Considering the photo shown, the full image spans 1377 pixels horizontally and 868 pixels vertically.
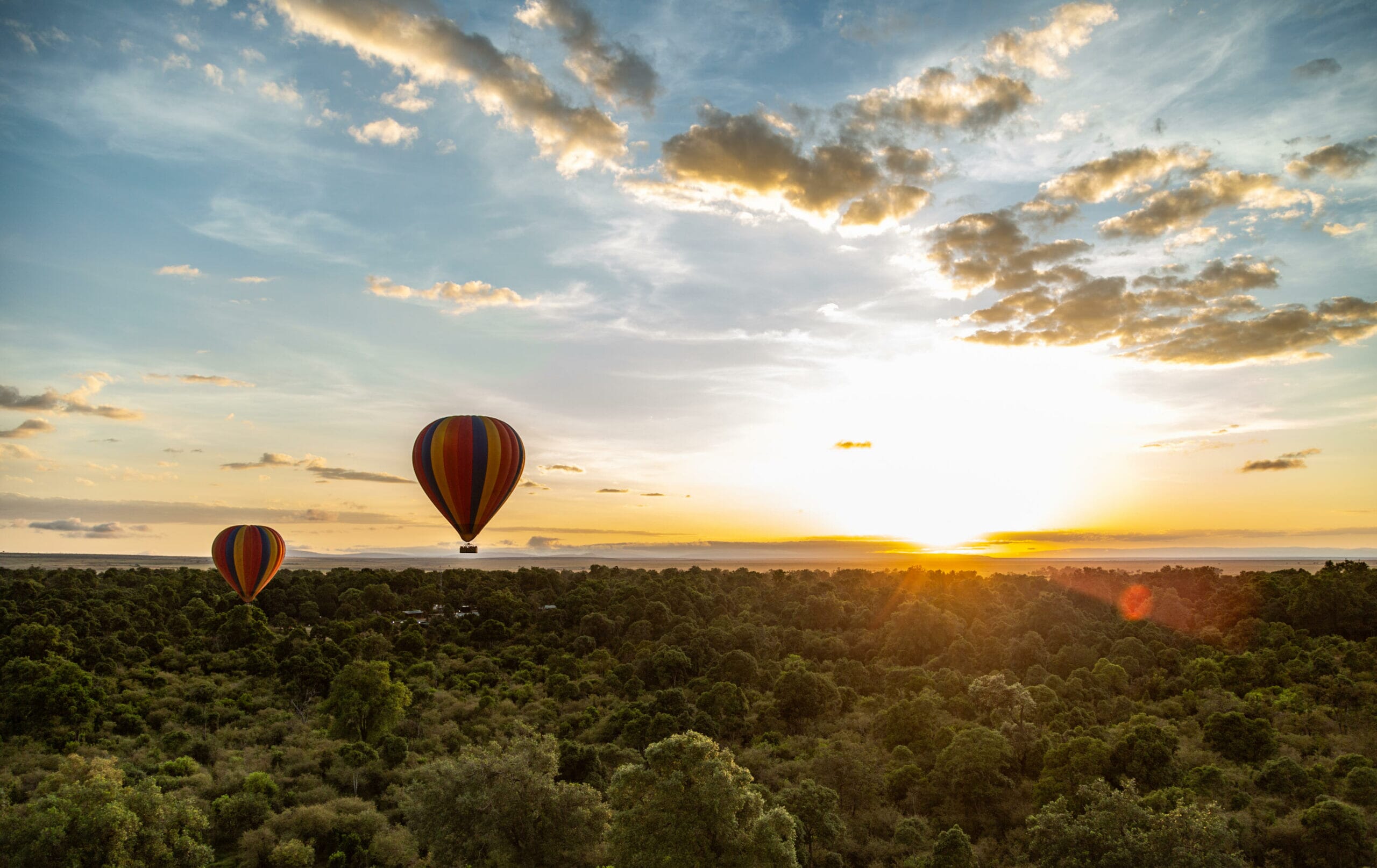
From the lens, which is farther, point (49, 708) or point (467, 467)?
point (49, 708)

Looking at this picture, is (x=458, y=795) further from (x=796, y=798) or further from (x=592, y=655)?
(x=592, y=655)

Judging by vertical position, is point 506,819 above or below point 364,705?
above

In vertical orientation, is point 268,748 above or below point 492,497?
below

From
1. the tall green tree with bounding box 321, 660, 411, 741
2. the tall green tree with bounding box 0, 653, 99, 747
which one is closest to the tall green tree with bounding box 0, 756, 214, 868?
the tall green tree with bounding box 321, 660, 411, 741

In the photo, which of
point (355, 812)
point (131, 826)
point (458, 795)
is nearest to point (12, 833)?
point (131, 826)

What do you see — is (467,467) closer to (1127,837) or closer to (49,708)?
(1127,837)

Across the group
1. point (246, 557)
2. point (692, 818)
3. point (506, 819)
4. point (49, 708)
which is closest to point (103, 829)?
point (506, 819)
